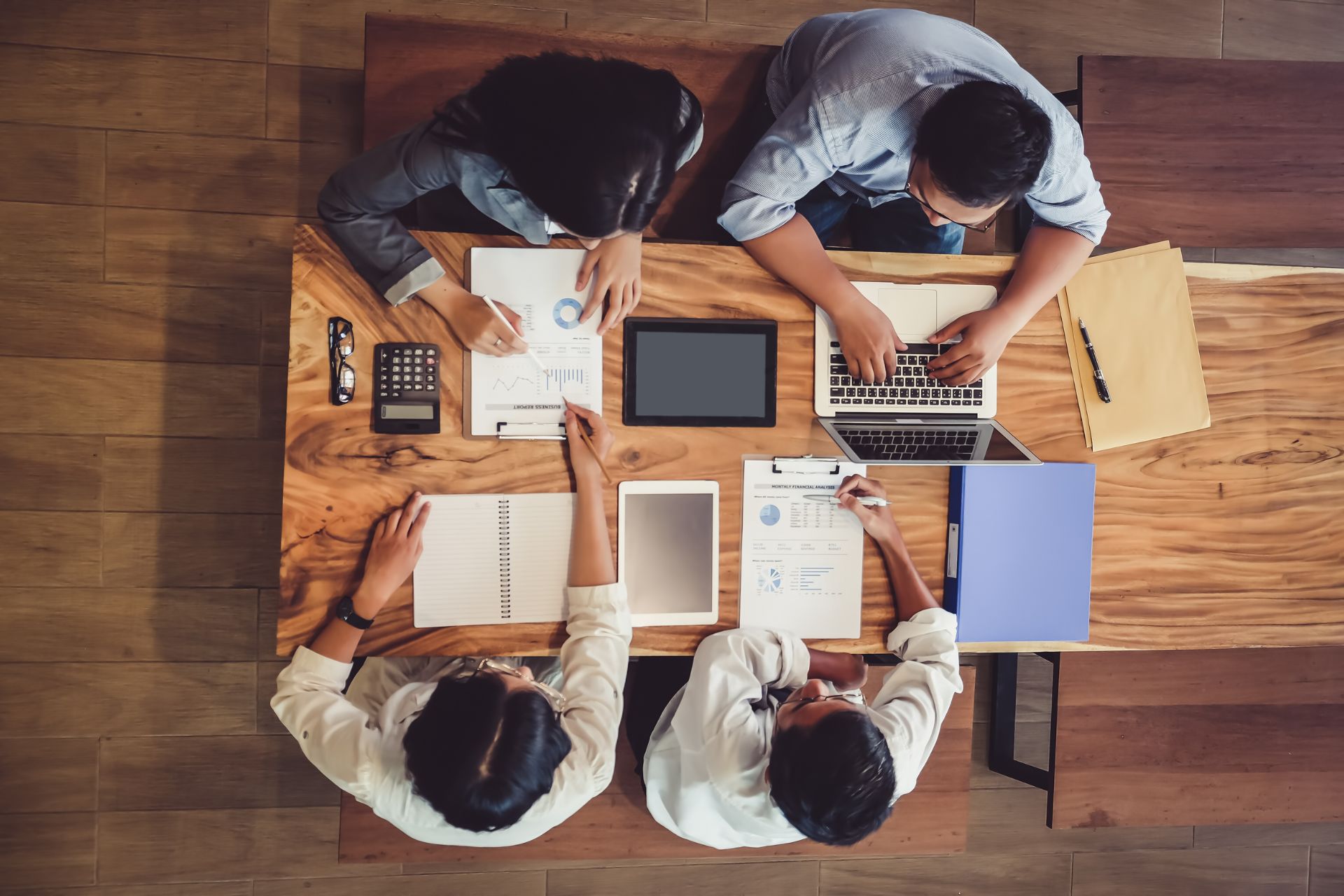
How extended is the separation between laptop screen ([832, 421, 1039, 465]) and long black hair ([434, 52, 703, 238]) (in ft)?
A: 1.89

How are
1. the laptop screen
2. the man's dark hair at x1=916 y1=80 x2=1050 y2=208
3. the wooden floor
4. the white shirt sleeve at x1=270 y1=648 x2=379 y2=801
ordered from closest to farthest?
1. the man's dark hair at x1=916 y1=80 x2=1050 y2=208
2. the white shirt sleeve at x1=270 y1=648 x2=379 y2=801
3. the laptop screen
4. the wooden floor

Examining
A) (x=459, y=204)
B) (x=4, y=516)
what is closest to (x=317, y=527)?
(x=459, y=204)

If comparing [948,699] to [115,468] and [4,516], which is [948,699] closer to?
[115,468]

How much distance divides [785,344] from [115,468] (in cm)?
163

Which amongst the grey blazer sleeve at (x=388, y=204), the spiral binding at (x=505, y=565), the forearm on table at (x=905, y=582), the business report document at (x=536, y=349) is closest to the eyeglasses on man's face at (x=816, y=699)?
the forearm on table at (x=905, y=582)

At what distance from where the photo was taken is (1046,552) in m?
1.42

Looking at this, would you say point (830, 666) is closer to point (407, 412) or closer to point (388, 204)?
point (407, 412)

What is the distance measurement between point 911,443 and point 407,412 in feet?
2.87

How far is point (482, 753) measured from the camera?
115 centimetres

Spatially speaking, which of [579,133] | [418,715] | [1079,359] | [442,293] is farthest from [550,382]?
[1079,359]

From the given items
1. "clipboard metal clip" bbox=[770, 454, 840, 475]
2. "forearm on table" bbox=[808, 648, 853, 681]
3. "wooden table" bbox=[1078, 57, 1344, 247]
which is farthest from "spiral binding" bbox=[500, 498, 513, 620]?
"wooden table" bbox=[1078, 57, 1344, 247]

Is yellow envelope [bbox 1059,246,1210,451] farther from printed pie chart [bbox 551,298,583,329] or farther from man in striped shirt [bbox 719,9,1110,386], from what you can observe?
printed pie chart [bbox 551,298,583,329]

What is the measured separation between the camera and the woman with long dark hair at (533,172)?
0.95 meters

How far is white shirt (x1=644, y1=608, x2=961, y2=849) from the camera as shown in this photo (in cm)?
128
